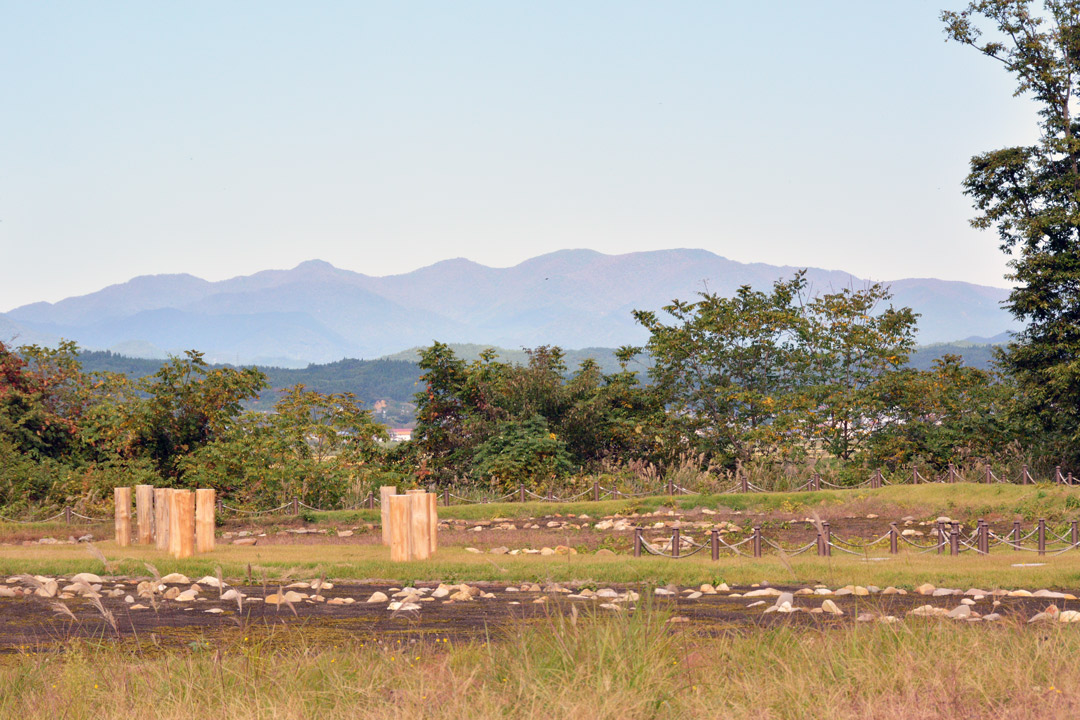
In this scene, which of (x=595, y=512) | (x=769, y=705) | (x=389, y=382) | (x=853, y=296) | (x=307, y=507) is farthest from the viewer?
(x=389, y=382)

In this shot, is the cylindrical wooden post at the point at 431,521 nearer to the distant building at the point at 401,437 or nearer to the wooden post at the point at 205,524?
the wooden post at the point at 205,524

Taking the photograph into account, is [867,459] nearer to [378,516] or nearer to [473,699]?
[378,516]

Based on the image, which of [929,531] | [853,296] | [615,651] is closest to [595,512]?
[929,531]

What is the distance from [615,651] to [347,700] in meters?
1.60

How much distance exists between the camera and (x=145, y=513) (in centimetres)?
1814

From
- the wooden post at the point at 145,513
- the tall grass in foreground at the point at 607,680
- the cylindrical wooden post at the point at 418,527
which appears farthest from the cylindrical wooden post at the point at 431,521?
the tall grass in foreground at the point at 607,680

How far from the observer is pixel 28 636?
29.9ft

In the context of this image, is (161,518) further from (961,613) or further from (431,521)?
(961,613)

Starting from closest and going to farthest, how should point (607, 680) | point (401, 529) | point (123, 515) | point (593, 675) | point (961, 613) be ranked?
1. point (607, 680)
2. point (593, 675)
3. point (961, 613)
4. point (401, 529)
5. point (123, 515)

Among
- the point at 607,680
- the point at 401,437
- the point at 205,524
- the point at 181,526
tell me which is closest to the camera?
the point at 607,680

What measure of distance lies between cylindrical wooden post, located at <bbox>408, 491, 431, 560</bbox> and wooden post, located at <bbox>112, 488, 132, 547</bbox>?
6119 millimetres

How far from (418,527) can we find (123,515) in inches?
252

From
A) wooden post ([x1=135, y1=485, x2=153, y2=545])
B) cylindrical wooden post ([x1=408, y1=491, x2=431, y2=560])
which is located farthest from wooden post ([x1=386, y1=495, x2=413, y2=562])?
wooden post ([x1=135, y1=485, x2=153, y2=545])

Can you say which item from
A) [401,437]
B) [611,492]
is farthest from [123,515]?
[401,437]
